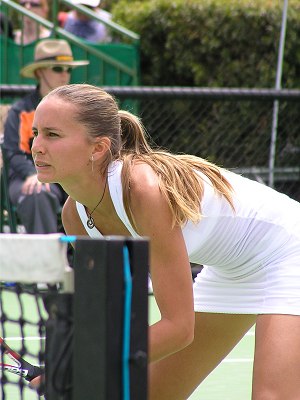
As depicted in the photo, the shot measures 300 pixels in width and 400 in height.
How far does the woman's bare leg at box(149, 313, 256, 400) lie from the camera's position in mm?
3625

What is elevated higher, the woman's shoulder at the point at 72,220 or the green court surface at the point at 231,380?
the woman's shoulder at the point at 72,220

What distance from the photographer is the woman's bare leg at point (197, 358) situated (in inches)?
143

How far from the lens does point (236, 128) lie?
851 cm

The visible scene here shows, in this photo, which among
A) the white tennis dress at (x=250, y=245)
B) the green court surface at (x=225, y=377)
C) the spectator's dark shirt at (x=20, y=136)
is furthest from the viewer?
the spectator's dark shirt at (x=20, y=136)

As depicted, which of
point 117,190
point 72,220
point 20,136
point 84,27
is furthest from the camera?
point 84,27

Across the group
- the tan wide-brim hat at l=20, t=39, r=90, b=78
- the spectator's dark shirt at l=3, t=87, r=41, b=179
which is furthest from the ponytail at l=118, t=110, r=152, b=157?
the tan wide-brim hat at l=20, t=39, r=90, b=78

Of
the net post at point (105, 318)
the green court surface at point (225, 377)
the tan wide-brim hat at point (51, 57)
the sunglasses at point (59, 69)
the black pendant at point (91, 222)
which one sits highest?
the net post at point (105, 318)

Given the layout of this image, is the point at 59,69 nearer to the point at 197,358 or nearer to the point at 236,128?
the point at 236,128

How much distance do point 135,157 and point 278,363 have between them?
30.6 inches

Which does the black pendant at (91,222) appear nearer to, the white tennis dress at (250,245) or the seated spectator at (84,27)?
→ the white tennis dress at (250,245)

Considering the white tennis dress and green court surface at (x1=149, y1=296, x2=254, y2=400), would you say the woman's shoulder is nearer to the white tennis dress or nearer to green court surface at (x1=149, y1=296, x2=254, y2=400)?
the white tennis dress

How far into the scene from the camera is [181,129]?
8266mm

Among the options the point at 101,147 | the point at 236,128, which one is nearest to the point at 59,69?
the point at 236,128

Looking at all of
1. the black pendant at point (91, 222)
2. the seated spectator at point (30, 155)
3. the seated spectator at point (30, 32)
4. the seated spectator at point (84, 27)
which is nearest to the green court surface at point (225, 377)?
the seated spectator at point (30, 155)
